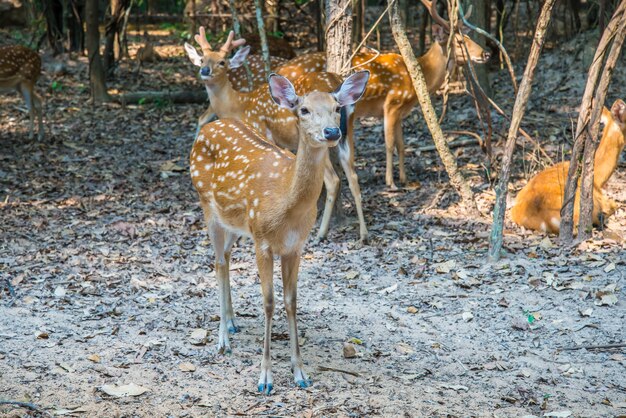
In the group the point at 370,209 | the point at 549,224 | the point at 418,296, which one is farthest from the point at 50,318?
the point at 549,224

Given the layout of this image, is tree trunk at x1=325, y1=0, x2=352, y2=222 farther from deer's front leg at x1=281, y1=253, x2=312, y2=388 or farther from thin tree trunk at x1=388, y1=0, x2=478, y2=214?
deer's front leg at x1=281, y1=253, x2=312, y2=388

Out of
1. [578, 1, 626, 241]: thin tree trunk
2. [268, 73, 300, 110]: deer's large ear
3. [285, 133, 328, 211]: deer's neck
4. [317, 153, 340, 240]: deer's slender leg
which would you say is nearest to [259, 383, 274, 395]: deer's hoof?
[285, 133, 328, 211]: deer's neck

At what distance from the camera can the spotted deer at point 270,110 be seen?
749 centimetres

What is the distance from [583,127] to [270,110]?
10.0 ft

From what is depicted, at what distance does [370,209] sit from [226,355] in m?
3.49

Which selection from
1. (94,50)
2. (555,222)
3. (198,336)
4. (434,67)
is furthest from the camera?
(94,50)

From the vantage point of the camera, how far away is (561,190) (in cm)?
718

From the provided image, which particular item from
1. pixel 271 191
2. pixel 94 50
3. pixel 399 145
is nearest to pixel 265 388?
pixel 271 191

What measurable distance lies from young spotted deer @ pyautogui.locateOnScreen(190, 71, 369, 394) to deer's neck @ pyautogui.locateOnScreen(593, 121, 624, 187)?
3.49 meters

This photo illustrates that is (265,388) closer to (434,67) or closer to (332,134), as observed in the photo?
(332,134)

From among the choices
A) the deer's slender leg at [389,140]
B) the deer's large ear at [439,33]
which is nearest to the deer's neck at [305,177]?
the deer's slender leg at [389,140]

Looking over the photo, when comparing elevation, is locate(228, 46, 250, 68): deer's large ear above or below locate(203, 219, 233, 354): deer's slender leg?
above

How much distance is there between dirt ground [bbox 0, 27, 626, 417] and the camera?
465 centimetres

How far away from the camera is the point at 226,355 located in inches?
204
